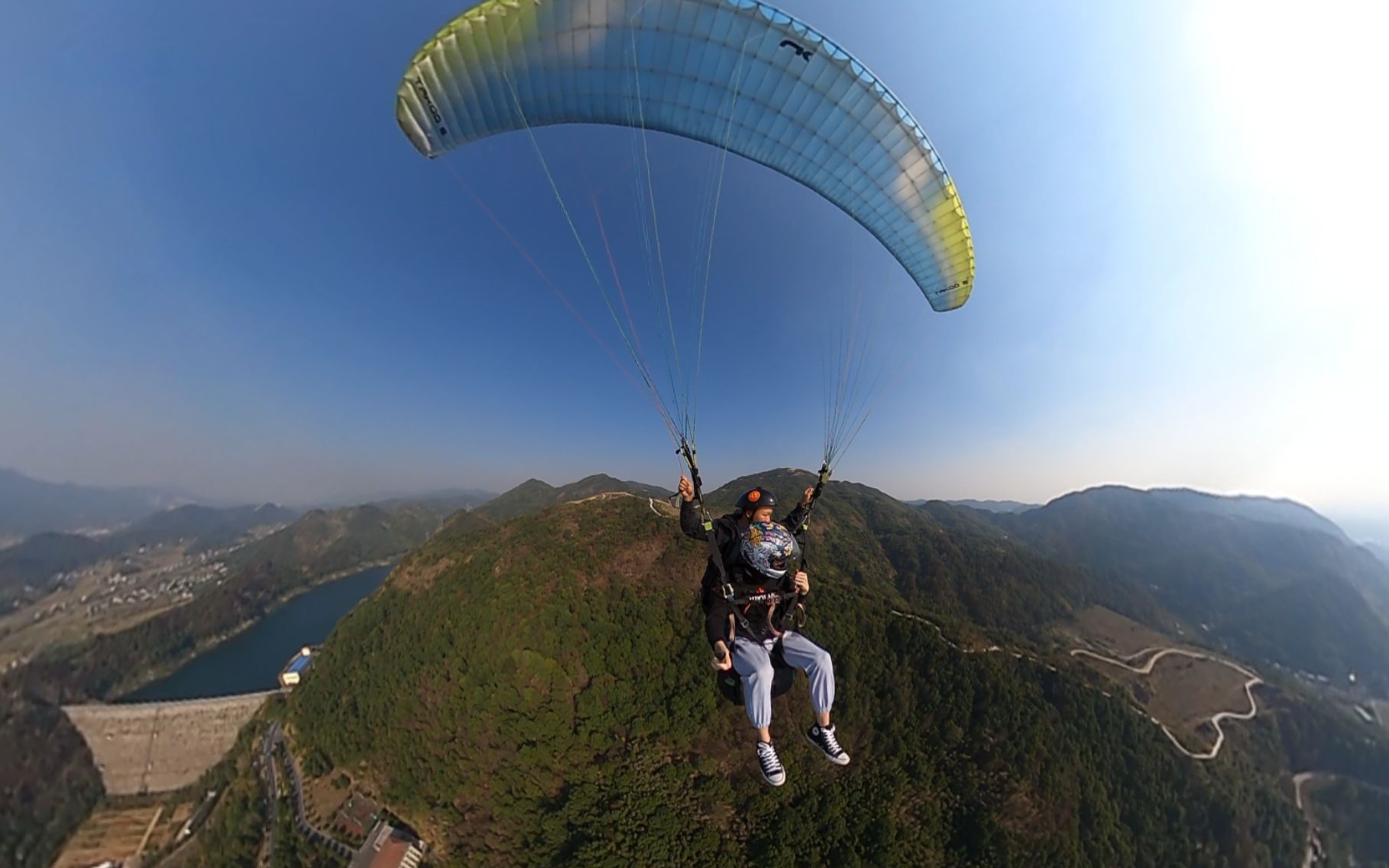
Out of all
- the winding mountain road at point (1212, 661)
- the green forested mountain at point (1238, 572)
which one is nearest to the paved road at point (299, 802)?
the winding mountain road at point (1212, 661)

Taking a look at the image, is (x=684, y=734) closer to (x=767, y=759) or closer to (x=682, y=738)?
(x=682, y=738)

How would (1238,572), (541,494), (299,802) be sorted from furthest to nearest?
(1238,572) < (541,494) < (299,802)

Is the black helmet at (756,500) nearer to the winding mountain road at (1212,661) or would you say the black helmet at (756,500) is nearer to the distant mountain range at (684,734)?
the distant mountain range at (684,734)

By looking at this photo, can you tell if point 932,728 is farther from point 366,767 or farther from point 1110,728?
point 366,767

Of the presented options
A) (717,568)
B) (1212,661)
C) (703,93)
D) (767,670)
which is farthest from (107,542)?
(1212,661)

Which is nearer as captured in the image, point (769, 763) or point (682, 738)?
point (769, 763)

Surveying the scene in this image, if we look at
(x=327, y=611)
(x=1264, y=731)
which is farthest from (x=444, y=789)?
(x=1264, y=731)

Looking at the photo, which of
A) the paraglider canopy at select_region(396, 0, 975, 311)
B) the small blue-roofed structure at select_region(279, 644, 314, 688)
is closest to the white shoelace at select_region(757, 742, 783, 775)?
the paraglider canopy at select_region(396, 0, 975, 311)
